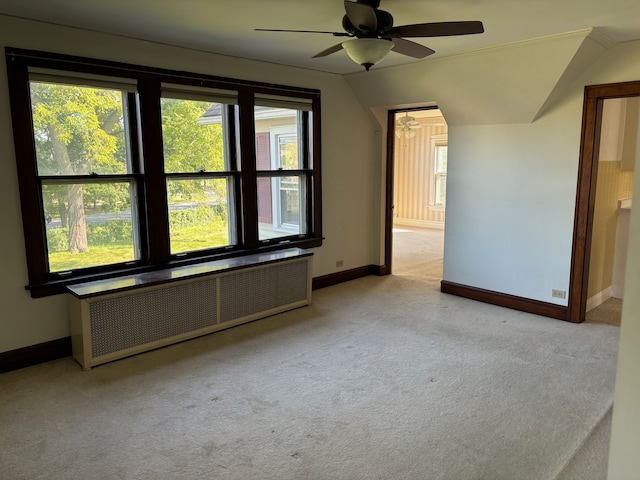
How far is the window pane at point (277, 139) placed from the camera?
4812 millimetres

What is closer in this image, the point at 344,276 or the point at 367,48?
the point at 367,48

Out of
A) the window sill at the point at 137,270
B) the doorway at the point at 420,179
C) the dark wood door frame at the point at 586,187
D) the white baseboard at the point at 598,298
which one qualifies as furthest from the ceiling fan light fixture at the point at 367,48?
the doorway at the point at 420,179

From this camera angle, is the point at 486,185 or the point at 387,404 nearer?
the point at 387,404

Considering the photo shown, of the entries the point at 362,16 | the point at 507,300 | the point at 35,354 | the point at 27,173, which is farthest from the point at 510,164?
the point at 35,354

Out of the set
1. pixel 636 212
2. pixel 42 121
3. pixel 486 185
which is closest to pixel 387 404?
pixel 636 212

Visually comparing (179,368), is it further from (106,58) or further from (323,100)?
(323,100)

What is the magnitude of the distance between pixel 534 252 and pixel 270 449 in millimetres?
3288

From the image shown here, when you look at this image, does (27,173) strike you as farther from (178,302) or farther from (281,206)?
(281,206)

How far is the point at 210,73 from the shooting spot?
13.8ft

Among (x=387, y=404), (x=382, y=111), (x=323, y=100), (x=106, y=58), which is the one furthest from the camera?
(x=382, y=111)

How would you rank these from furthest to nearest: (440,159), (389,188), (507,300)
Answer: (440,159) < (389,188) < (507,300)

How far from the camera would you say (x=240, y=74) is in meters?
4.41

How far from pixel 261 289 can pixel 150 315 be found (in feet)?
3.60

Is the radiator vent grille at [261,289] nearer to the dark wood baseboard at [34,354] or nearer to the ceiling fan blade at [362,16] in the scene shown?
the dark wood baseboard at [34,354]
